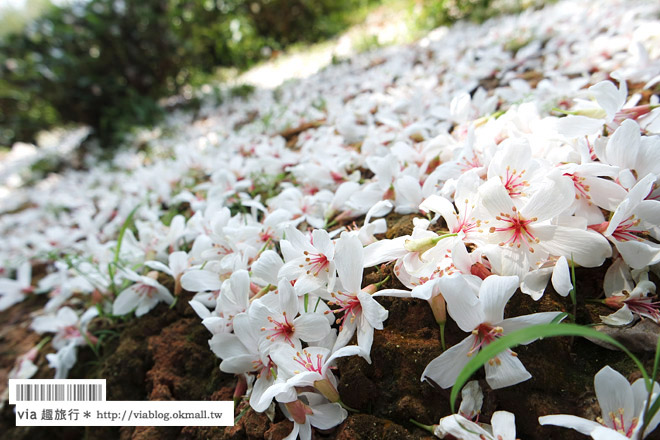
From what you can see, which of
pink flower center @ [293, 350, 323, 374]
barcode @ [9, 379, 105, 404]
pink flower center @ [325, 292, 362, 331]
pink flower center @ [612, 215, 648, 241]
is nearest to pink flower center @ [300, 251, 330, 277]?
pink flower center @ [325, 292, 362, 331]

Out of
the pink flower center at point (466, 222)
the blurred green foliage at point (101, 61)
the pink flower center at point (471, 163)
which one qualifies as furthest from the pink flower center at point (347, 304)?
the blurred green foliage at point (101, 61)

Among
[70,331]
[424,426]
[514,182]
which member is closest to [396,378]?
[424,426]

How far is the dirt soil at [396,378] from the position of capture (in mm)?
769

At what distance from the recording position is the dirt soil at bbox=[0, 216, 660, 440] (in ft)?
2.52

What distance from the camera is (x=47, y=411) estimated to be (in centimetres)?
113

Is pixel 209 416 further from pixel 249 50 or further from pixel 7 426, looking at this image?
pixel 249 50

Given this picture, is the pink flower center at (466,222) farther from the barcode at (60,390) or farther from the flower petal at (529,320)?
the barcode at (60,390)

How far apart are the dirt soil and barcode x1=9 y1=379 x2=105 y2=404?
3.3 inches

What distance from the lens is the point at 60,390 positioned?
1125 mm

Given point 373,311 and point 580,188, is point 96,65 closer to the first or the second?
point 373,311

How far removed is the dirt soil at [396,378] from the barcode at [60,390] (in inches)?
3.3

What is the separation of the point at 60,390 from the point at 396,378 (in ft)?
3.33

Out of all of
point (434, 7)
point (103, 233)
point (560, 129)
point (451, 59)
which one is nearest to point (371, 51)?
point (434, 7)

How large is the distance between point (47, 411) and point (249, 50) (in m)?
6.97
